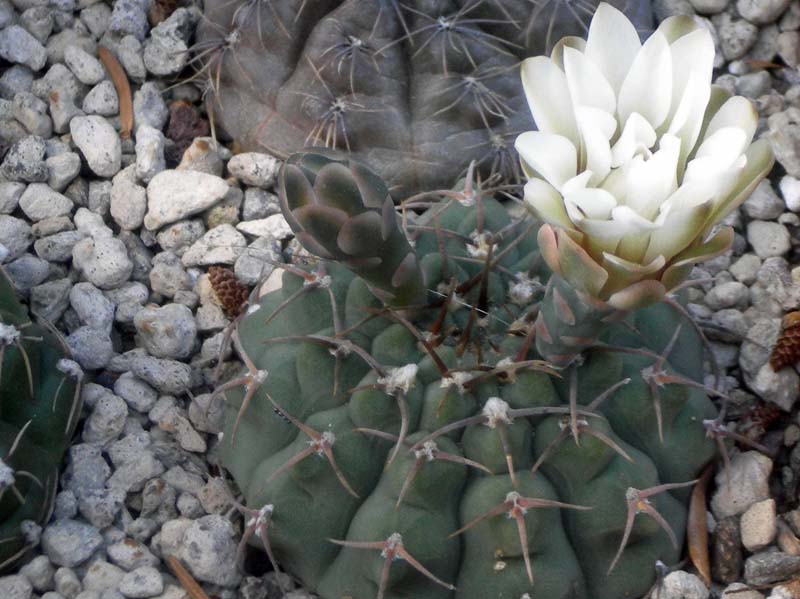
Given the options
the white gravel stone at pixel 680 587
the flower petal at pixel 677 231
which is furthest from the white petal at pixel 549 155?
the white gravel stone at pixel 680 587

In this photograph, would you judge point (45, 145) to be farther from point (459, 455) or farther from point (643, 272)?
point (643, 272)

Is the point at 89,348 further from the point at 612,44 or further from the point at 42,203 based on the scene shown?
the point at 612,44

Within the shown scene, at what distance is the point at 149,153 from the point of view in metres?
2.59

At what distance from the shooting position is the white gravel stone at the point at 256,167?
2586 mm

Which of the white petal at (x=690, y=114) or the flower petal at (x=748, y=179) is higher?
the white petal at (x=690, y=114)

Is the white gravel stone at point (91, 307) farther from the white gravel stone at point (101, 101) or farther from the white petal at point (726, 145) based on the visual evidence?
the white petal at point (726, 145)

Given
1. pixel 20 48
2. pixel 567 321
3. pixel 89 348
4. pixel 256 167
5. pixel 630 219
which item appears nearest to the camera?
pixel 630 219

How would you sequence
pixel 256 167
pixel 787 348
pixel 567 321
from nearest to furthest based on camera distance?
1. pixel 567 321
2. pixel 787 348
3. pixel 256 167

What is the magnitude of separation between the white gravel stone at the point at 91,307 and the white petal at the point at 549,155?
4.44 ft

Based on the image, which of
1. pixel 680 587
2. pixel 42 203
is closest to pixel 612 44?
pixel 680 587

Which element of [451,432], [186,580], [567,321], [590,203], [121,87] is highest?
[590,203]

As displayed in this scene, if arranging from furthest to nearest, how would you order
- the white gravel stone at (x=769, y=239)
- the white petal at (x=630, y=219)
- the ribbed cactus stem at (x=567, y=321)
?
the white gravel stone at (x=769, y=239), the ribbed cactus stem at (x=567, y=321), the white petal at (x=630, y=219)

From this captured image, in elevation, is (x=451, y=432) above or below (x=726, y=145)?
below

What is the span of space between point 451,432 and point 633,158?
2.00ft
